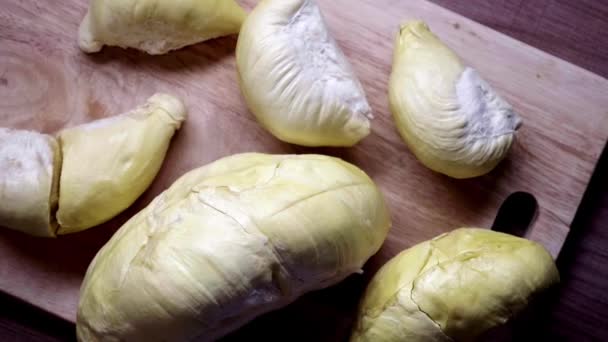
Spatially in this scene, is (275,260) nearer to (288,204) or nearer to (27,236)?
(288,204)

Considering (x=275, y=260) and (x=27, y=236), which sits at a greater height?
(x=275, y=260)

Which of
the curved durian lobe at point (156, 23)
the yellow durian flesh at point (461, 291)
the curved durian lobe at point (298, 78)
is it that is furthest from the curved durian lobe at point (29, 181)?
the yellow durian flesh at point (461, 291)

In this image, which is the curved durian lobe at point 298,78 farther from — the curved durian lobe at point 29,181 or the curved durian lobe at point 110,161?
the curved durian lobe at point 29,181

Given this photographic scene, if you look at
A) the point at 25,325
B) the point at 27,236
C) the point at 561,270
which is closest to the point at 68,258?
the point at 27,236

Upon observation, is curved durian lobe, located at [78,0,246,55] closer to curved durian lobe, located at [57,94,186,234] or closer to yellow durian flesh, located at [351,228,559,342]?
curved durian lobe, located at [57,94,186,234]

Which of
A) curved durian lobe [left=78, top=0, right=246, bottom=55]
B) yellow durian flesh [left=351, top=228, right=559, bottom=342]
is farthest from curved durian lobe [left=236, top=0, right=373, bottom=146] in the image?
yellow durian flesh [left=351, top=228, right=559, bottom=342]

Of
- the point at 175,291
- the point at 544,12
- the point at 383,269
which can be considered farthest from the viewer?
the point at 544,12

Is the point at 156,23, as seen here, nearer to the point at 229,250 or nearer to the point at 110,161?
the point at 110,161

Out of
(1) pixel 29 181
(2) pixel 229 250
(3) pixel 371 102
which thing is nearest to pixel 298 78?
(3) pixel 371 102
